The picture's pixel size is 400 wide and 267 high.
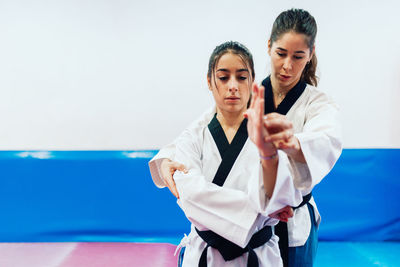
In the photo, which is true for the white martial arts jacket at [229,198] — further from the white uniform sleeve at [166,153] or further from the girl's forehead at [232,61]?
the girl's forehead at [232,61]

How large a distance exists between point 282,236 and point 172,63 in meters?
1.88

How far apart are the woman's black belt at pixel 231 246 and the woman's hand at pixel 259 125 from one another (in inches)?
14.4

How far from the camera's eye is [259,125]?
0.77m

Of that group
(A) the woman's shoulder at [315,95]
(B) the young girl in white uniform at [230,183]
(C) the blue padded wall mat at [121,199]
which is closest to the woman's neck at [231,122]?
(B) the young girl in white uniform at [230,183]

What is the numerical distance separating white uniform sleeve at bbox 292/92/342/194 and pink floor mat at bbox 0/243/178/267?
A: 1.59m

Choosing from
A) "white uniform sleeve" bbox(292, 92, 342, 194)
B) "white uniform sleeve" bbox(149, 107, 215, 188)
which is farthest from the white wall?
"white uniform sleeve" bbox(292, 92, 342, 194)

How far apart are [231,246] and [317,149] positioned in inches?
15.2

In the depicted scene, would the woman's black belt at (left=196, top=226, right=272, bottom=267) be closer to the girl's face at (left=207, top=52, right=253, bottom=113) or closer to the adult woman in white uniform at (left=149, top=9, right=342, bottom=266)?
the adult woman in white uniform at (left=149, top=9, right=342, bottom=266)

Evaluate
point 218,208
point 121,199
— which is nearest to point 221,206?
point 218,208

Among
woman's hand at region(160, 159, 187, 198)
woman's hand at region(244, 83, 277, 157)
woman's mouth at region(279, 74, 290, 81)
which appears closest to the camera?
woman's hand at region(244, 83, 277, 157)

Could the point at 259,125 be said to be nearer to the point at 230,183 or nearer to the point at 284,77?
the point at 230,183

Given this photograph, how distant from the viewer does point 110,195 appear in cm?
278

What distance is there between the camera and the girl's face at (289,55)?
120 cm

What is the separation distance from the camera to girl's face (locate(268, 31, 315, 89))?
120 cm
